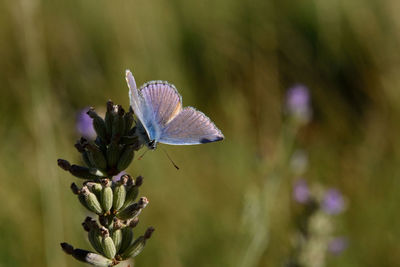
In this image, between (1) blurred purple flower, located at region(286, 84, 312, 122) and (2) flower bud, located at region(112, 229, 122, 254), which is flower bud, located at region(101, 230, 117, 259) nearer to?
(2) flower bud, located at region(112, 229, 122, 254)

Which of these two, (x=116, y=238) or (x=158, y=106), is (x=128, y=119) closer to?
(x=158, y=106)

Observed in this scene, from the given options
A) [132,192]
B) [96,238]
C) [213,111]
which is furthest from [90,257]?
[213,111]

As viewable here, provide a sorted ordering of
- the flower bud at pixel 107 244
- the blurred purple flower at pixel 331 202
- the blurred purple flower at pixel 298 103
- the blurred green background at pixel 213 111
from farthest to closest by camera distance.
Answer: the blurred green background at pixel 213 111
the blurred purple flower at pixel 298 103
the blurred purple flower at pixel 331 202
the flower bud at pixel 107 244

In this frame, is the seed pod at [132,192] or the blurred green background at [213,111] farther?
the blurred green background at [213,111]

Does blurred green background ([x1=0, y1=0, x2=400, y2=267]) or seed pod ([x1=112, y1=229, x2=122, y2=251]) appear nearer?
seed pod ([x1=112, y1=229, x2=122, y2=251])

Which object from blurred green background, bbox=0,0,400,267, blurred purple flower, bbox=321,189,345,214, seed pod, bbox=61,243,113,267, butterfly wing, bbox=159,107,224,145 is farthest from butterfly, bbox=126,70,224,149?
blurred purple flower, bbox=321,189,345,214

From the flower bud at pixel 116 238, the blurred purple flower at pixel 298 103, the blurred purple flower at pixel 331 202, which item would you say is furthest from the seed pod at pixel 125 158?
the blurred purple flower at pixel 298 103

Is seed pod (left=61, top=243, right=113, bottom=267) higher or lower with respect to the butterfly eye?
lower

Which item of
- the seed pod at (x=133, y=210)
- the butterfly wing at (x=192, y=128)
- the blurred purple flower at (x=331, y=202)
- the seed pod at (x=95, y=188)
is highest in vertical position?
the butterfly wing at (x=192, y=128)

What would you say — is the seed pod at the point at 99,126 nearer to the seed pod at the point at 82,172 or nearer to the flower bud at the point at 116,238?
the seed pod at the point at 82,172
